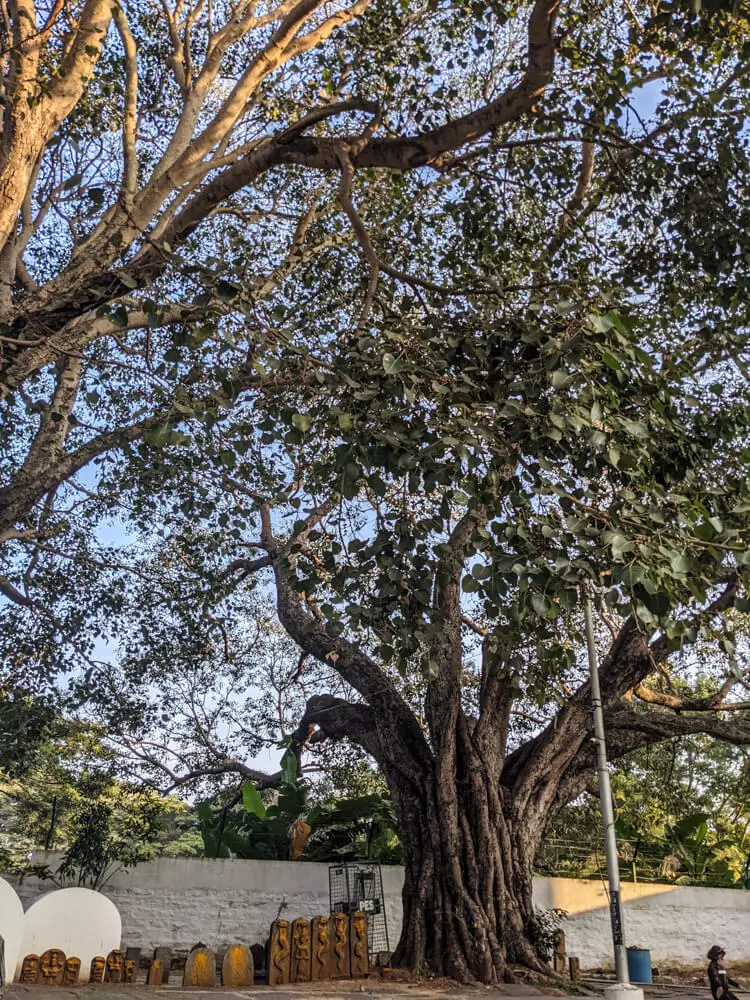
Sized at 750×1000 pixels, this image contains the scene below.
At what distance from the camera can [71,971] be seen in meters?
7.52

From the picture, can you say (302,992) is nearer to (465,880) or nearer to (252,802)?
(465,880)

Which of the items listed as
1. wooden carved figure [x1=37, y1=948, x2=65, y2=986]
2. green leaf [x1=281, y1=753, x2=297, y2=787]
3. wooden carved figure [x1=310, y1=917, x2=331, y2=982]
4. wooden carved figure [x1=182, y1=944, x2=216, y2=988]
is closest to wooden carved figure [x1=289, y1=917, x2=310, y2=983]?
wooden carved figure [x1=310, y1=917, x2=331, y2=982]

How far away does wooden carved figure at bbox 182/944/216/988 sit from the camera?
781 cm

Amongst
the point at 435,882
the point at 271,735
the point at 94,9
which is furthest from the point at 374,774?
the point at 94,9

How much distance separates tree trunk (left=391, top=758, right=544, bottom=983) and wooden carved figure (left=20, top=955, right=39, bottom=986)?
11.8ft

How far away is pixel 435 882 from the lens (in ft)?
29.8

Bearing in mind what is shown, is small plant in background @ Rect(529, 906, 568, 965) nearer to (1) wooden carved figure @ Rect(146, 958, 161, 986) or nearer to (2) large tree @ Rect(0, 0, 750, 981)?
(2) large tree @ Rect(0, 0, 750, 981)

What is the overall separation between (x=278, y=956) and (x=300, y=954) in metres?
0.28

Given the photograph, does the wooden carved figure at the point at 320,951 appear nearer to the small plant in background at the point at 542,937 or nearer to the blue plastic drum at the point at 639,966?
the small plant in background at the point at 542,937

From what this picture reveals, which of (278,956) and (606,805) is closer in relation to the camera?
(278,956)

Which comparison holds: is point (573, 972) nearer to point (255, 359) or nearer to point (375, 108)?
point (255, 359)

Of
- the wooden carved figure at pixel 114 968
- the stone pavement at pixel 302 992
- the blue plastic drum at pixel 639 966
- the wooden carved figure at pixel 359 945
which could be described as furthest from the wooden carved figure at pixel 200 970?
the blue plastic drum at pixel 639 966

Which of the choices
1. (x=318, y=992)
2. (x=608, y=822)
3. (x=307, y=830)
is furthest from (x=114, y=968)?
(x=608, y=822)

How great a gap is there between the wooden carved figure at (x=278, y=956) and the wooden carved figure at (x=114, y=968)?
4.55 feet
